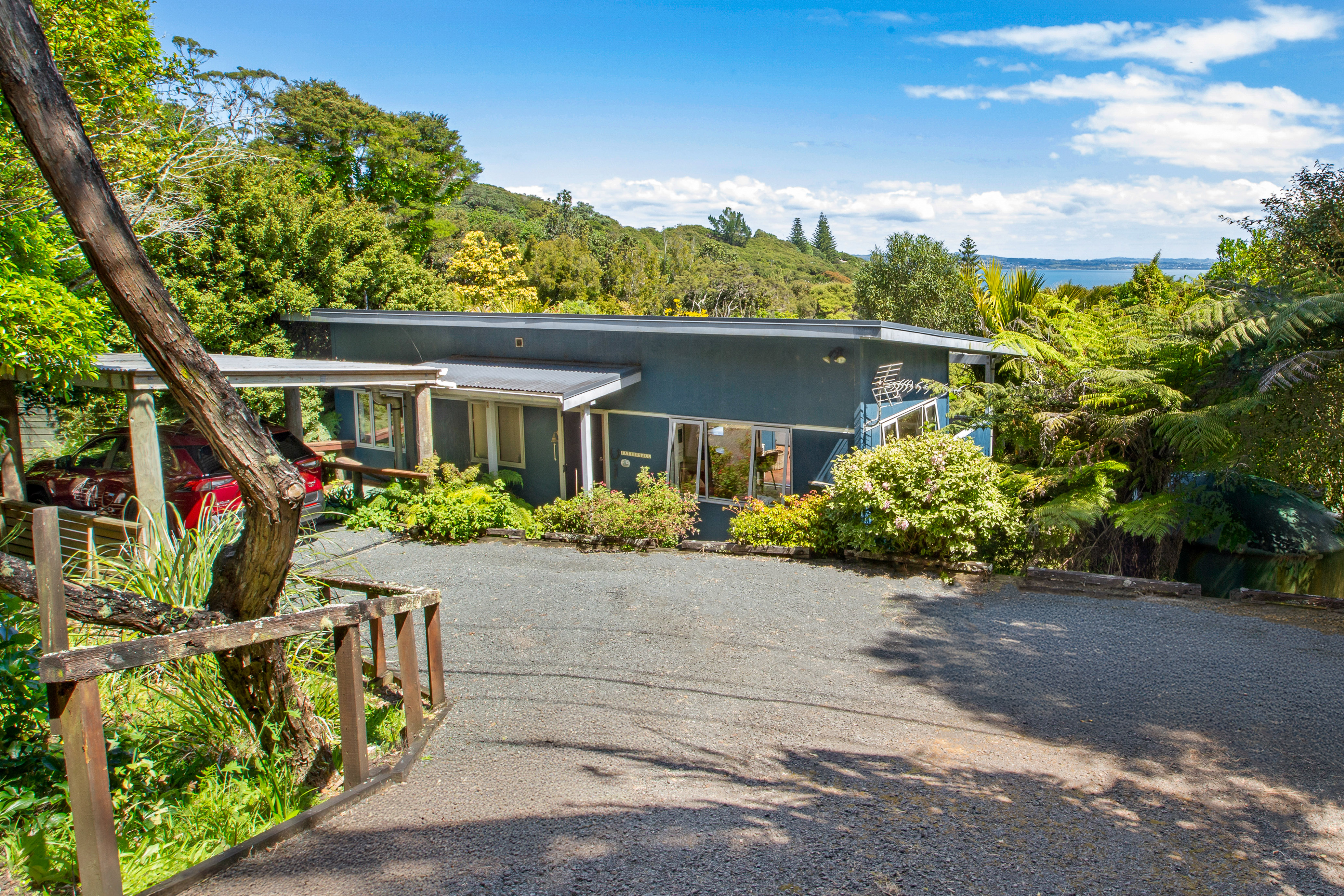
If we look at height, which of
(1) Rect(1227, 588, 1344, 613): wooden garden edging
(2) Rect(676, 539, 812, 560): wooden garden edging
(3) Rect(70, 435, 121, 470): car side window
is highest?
(3) Rect(70, 435, 121, 470): car side window

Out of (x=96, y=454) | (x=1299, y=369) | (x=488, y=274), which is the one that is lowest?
(x=96, y=454)

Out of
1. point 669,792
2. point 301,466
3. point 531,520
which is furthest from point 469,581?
point 669,792

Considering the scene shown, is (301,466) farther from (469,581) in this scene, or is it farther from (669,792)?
(669,792)

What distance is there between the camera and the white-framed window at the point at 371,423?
53.1ft

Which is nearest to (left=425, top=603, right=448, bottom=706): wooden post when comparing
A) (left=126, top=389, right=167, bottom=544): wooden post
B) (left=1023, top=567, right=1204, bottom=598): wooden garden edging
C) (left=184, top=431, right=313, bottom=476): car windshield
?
(left=126, top=389, right=167, bottom=544): wooden post

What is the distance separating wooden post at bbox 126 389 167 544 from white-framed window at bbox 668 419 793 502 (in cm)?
689

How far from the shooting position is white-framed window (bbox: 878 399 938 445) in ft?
38.4

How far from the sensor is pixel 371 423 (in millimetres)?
16297

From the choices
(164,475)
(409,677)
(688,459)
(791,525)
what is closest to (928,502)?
(791,525)

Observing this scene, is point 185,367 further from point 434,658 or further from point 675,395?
point 675,395

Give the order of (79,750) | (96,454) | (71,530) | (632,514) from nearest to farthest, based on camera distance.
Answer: (79,750) → (71,530) → (632,514) → (96,454)

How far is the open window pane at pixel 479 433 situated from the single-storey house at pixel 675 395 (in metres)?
0.02

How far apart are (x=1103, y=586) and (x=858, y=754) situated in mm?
5283

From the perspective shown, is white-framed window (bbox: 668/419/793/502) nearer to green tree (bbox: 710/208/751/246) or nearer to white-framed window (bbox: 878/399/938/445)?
white-framed window (bbox: 878/399/938/445)
